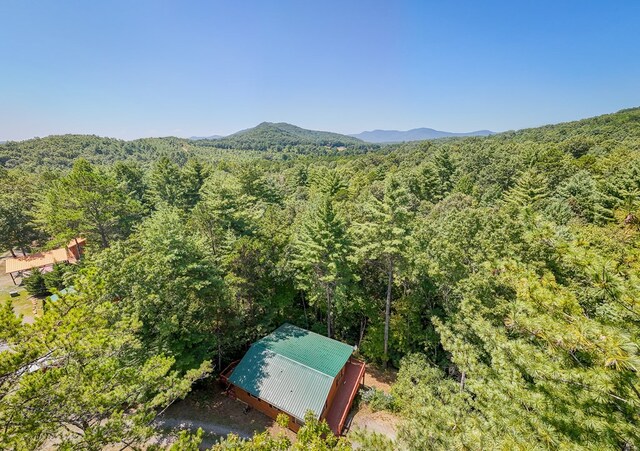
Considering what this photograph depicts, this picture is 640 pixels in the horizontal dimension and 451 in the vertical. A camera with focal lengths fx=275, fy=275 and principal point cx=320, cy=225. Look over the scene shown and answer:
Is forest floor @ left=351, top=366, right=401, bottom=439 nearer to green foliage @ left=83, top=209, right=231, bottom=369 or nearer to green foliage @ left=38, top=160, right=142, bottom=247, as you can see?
green foliage @ left=83, top=209, right=231, bottom=369

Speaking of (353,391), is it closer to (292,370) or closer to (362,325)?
(292,370)

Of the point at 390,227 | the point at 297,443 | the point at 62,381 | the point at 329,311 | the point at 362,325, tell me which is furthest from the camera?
the point at 362,325

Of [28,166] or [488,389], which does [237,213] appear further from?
[28,166]

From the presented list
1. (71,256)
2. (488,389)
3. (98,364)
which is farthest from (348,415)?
(71,256)

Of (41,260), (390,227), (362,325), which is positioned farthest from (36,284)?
(390,227)

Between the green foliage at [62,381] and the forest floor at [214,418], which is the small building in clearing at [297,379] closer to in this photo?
the forest floor at [214,418]

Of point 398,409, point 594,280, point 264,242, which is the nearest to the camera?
point 594,280
